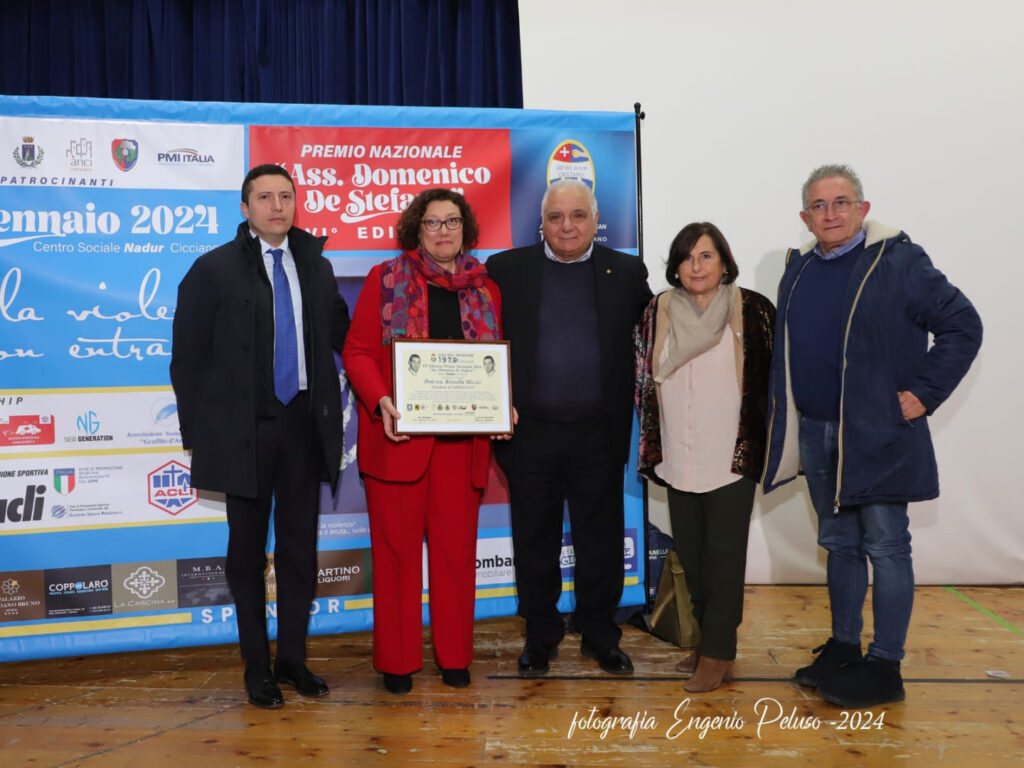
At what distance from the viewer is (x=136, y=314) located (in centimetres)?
305

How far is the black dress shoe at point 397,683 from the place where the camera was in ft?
8.75

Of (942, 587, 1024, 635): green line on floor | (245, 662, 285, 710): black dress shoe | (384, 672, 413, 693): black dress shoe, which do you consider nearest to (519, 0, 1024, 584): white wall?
(942, 587, 1024, 635): green line on floor

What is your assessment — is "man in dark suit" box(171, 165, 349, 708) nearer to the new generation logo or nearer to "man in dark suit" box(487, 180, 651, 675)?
"man in dark suit" box(487, 180, 651, 675)

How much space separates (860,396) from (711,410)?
0.44m

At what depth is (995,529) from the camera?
13.1ft

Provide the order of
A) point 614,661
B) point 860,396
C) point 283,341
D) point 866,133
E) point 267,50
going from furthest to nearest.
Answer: point 267,50
point 866,133
point 614,661
point 283,341
point 860,396

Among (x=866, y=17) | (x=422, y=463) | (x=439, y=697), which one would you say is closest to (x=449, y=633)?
(x=439, y=697)

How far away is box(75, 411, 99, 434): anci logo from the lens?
3.01 meters

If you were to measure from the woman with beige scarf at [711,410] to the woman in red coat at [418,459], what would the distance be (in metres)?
0.60

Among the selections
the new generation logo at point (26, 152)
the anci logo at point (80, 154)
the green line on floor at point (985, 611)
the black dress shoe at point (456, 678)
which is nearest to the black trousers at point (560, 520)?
the black dress shoe at point (456, 678)

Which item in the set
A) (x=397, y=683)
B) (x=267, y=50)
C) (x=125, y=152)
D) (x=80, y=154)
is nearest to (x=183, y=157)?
(x=125, y=152)

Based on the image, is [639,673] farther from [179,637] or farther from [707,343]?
[179,637]

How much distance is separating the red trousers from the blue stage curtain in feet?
7.36

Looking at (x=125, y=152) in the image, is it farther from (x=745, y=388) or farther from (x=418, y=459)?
(x=745, y=388)
